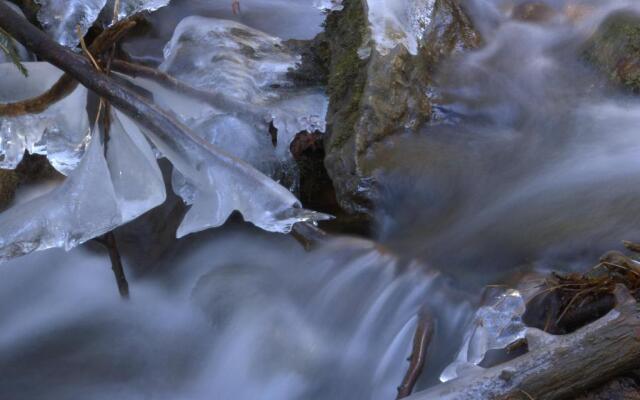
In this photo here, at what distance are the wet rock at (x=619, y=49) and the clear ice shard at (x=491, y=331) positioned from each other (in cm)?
127

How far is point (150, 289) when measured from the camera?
3.09m

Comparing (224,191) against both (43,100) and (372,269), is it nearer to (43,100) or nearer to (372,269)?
(372,269)

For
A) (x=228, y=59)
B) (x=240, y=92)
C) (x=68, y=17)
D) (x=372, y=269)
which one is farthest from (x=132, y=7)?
(x=372, y=269)

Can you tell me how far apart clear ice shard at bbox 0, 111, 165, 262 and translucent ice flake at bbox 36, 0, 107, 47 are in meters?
0.84

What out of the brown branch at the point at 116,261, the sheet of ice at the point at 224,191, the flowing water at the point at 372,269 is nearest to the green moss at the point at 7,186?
the flowing water at the point at 372,269

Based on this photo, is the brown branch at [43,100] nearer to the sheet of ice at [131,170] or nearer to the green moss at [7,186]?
the sheet of ice at [131,170]

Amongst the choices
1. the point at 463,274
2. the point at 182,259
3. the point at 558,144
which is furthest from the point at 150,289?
the point at 558,144

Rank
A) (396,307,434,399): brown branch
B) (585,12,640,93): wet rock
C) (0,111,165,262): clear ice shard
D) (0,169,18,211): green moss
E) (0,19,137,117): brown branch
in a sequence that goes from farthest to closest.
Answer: (0,169,18,211): green moss, (585,12,640,93): wet rock, (0,19,137,117): brown branch, (0,111,165,262): clear ice shard, (396,307,434,399): brown branch

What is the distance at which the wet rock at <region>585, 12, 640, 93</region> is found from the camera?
3.19m

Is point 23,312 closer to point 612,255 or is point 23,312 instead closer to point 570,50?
point 612,255

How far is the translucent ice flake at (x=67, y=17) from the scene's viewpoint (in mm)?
3289

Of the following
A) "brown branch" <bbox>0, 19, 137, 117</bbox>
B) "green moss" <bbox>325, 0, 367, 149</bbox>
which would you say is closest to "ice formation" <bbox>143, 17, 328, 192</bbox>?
"green moss" <bbox>325, 0, 367, 149</bbox>

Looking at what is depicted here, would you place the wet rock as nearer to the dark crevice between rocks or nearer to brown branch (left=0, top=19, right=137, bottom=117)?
the dark crevice between rocks

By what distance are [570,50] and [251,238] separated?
63.3 inches
